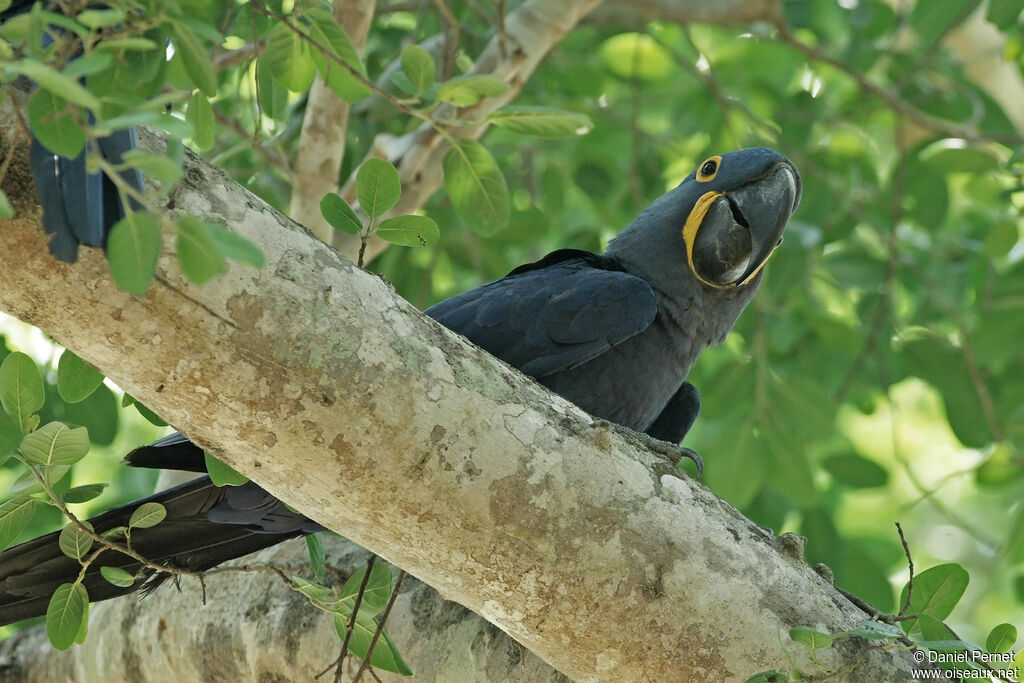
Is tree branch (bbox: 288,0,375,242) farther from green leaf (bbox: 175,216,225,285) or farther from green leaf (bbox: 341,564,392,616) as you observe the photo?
green leaf (bbox: 175,216,225,285)

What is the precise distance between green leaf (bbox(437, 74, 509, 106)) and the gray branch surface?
0.42 meters

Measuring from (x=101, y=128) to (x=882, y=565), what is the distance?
4038 millimetres

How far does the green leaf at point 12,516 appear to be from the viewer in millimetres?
2018

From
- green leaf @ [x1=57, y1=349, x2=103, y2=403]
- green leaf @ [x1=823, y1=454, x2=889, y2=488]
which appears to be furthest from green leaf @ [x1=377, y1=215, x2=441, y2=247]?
green leaf @ [x1=823, y1=454, x2=889, y2=488]

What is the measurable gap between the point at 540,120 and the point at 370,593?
3.90ft

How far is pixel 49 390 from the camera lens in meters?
3.31

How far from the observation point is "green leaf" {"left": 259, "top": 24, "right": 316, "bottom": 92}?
2.17 m

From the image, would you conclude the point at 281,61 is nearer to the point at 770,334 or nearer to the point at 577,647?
the point at 577,647

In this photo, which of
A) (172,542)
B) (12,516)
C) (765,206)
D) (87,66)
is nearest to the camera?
(87,66)

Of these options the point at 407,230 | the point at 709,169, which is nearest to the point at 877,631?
the point at 407,230

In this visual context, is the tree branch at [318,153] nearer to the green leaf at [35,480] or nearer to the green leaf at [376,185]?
the green leaf at [376,185]

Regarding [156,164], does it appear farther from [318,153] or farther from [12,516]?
[318,153]

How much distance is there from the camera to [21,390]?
1915 millimetres

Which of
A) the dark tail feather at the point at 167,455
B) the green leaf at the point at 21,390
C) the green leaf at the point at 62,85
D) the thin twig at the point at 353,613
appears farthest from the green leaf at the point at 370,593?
the green leaf at the point at 62,85
